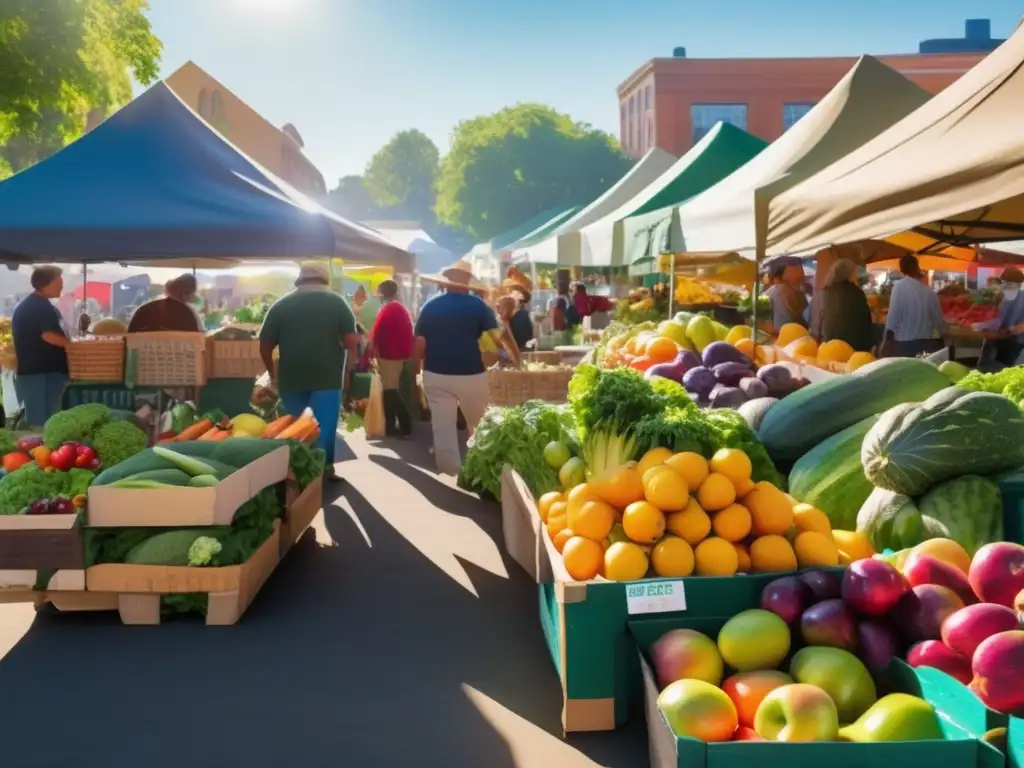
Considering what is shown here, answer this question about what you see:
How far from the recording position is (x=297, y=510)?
21.4 feet

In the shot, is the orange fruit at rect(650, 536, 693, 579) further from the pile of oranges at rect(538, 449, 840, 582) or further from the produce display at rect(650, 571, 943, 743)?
the produce display at rect(650, 571, 943, 743)

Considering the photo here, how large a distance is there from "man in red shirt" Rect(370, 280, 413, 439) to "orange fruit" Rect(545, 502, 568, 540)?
7553 millimetres

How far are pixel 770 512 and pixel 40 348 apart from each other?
24.4 feet

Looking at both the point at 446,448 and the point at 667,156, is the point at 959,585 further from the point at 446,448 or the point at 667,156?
the point at 667,156

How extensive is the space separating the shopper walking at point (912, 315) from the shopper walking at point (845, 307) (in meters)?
0.69

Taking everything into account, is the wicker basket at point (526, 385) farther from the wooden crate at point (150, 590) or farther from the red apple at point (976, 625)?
the red apple at point (976, 625)

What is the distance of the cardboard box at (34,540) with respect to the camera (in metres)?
5.07

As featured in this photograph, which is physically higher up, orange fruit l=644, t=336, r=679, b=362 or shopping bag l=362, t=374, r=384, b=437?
orange fruit l=644, t=336, r=679, b=362

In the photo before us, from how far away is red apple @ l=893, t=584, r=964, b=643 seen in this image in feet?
9.91

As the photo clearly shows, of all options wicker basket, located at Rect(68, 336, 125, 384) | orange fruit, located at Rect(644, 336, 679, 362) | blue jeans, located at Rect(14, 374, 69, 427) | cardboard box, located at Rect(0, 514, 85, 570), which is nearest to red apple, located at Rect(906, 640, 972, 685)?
cardboard box, located at Rect(0, 514, 85, 570)

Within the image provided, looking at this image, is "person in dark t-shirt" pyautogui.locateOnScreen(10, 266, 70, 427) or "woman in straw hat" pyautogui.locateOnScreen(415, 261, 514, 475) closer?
"woman in straw hat" pyautogui.locateOnScreen(415, 261, 514, 475)

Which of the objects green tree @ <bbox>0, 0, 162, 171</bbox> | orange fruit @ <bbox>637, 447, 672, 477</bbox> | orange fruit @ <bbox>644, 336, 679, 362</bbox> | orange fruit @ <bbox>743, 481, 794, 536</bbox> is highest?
green tree @ <bbox>0, 0, 162, 171</bbox>

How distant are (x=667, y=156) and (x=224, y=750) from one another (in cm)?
1759

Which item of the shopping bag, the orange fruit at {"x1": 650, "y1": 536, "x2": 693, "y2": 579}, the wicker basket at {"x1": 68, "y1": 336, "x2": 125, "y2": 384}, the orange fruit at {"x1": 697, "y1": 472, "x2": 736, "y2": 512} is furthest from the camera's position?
the shopping bag
